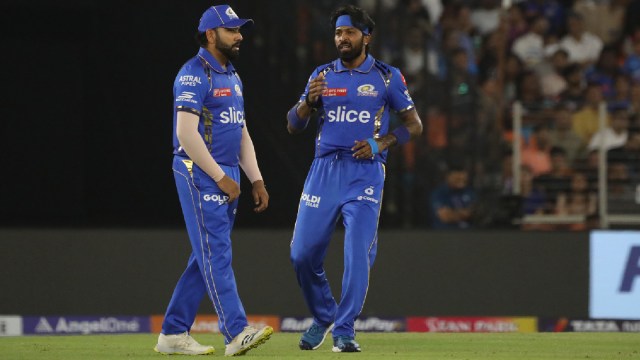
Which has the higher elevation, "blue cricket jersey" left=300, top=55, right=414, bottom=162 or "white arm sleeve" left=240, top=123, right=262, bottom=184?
"blue cricket jersey" left=300, top=55, right=414, bottom=162

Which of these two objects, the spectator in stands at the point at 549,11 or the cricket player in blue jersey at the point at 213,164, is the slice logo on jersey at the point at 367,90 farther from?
the spectator in stands at the point at 549,11

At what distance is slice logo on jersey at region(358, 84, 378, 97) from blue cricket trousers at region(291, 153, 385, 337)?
1.26 feet

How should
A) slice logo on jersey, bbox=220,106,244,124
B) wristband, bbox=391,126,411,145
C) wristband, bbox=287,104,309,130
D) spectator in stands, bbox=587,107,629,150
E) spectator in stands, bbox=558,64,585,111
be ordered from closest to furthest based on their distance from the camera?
slice logo on jersey, bbox=220,106,244,124, wristband, bbox=391,126,411,145, wristband, bbox=287,104,309,130, spectator in stands, bbox=587,107,629,150, spectator in stands, bbox=558,64,585,111

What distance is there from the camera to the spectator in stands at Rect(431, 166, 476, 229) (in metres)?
12.2

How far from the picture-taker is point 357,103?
8180 mm

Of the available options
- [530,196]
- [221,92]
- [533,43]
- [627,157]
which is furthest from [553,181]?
[221,92]

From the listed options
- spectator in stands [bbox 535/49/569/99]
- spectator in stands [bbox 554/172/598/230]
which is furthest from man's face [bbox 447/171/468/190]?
spectator in stands [bbox 535/49/569/99]

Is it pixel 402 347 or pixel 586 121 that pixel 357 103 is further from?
pixel 586 121

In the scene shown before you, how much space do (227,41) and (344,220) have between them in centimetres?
130

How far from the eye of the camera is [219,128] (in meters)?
7.70

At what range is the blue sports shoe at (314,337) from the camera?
830 cm

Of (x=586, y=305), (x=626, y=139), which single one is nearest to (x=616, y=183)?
(x=626, y=139)

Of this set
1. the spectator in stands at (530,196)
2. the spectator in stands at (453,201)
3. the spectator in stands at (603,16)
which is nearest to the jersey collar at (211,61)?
the spectator in stands at (453,201)

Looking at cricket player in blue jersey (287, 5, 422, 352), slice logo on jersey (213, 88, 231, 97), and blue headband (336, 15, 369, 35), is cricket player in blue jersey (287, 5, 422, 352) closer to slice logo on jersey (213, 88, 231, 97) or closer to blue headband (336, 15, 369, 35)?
Answer: blue headband (336, 15, 369, 35)
